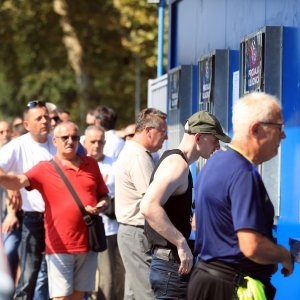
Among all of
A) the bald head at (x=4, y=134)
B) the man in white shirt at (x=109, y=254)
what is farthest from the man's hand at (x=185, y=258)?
the bald head at (x=4, y=134)

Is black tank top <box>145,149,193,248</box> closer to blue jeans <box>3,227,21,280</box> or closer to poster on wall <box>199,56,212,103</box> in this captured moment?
poster on wall <box>199,56,212,103</box>

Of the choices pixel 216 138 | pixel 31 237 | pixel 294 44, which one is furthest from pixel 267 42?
pixel 31 237

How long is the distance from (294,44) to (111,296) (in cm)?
508

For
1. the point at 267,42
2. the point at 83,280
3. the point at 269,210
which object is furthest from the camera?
the point at 83,280

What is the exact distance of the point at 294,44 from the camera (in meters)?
7.34

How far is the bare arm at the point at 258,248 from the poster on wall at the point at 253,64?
266 centimetres

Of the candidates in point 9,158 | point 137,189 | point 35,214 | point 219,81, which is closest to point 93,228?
point 137,189

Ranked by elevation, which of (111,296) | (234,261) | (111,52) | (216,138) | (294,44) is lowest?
(111,296)

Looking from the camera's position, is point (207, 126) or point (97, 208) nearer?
point (207, 126)

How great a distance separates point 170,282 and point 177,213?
A: 454mm

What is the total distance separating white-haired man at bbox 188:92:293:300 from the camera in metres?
5.23

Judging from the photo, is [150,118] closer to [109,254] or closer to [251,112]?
[109,254]

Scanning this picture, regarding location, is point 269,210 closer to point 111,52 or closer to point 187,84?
point 187,84

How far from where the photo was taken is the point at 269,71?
7621mm
